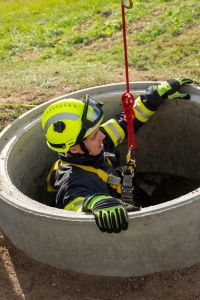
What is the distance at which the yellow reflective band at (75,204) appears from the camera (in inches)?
169

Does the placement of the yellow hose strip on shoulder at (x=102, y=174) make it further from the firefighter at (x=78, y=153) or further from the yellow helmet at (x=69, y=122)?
the yellow helmet at (x=69, y=122)

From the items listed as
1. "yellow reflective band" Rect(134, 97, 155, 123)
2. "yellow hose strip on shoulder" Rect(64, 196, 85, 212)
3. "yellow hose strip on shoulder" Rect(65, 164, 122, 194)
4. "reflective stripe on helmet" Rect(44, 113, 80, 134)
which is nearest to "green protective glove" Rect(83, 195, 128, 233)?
"yellow hose strip on shoulder" Rect(64, 196, 85, 212)

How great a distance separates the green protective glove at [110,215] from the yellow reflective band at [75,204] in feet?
1.16

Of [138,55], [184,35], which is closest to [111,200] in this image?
[138,55]

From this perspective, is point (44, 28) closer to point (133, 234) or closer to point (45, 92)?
point (45, 92)

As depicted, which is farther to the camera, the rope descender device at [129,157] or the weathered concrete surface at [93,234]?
the rope descender device at [129,157]

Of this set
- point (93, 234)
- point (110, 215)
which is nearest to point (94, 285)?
point (93, 234)

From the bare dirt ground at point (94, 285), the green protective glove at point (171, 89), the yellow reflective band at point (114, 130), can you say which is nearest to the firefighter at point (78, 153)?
the yellow reflective band at point (114, 130)

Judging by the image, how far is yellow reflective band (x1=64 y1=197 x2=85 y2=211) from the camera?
14.0 feet

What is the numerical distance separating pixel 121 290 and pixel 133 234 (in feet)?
1.93

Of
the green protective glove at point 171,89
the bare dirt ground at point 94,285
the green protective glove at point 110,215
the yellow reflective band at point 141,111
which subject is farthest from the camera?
the yellow reflective band at point 141,111

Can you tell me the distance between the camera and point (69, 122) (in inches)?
183

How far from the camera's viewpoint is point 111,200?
12.8 ft

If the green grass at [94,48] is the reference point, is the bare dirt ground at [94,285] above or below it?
below
